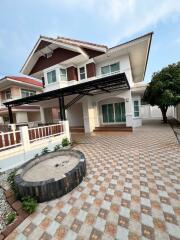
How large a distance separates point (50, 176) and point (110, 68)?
993 cm

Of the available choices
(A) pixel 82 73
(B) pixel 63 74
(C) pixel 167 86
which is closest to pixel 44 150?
(B) pixel 63 74

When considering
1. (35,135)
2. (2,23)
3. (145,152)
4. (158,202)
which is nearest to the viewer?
(158,202)

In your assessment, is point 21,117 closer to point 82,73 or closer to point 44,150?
point 82,73

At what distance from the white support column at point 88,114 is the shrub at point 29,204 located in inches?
339

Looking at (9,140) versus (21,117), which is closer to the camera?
(9,140)

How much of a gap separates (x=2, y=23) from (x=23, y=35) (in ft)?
13.0

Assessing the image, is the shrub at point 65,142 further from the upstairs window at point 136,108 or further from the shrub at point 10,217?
the upstairs window at point 136,108

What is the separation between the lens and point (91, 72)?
35.8 feet

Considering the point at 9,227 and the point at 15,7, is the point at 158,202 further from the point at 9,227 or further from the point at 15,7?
the point at 15,7

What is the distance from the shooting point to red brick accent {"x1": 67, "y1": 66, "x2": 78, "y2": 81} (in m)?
11.4

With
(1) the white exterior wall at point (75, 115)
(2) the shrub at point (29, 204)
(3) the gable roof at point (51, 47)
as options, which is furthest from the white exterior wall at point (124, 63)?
(2) the shrub at point (29, 204)

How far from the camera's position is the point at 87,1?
6629 mm

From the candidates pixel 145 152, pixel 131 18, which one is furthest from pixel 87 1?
pixel 145 152

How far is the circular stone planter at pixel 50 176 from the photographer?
2.91 metres
